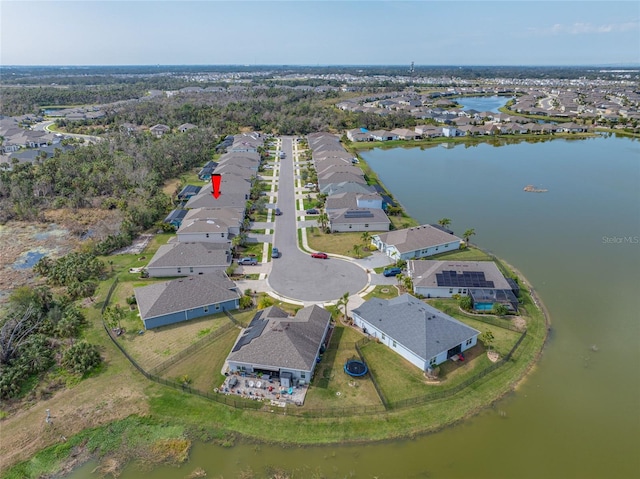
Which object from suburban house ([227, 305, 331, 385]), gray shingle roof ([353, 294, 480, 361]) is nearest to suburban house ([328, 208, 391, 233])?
gray shingle roof ([353, 294, 480, 361])

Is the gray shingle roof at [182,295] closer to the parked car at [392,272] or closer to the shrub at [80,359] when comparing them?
the shrub at [80,359]

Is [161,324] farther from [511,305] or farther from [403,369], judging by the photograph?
[511,305]

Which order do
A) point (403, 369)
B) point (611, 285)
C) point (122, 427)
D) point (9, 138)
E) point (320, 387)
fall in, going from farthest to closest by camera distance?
point (9, 138), point (611, 285), point (403, 369), point (320, 387), point (122, 427)

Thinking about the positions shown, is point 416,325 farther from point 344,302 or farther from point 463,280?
point 463,280

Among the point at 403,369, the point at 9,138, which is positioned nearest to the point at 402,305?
the point at 403,369

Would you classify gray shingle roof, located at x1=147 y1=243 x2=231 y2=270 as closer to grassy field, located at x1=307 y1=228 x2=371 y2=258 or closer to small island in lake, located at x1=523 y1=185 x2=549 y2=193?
grassy field, located at x1=307 y1=228 x2=371 y2=258

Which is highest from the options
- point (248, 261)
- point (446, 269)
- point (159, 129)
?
point (159, 129)

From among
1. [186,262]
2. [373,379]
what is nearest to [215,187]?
[186,262]
